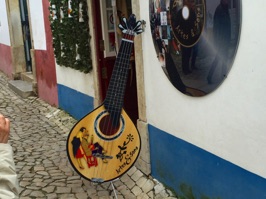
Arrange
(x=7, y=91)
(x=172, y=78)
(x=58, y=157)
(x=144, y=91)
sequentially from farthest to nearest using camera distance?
1. (x=7, y=91)
2. (x=58, y=157)
3. (x=144, y=91)
4. (x=172, y=78)

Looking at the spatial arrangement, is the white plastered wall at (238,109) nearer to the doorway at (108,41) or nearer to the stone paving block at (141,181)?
the stone paving block at (141,181)

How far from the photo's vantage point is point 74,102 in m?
7.05

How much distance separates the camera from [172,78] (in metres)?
3.77

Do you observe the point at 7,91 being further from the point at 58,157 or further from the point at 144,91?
the point at 144,91

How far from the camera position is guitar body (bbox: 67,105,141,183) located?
13.2 feet

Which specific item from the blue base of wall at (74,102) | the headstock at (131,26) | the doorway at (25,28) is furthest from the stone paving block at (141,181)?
the doorway at (25,28)

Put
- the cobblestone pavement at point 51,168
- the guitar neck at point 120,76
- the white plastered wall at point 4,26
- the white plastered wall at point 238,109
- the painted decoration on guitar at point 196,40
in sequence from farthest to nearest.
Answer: the white plastered wall at point 4,26 → the cobblestone pavement at point 51,168 → the guitar neck at point 120,76 → the painted decoration on guitar at point 196,40 → the white plastered wall at point 238,109

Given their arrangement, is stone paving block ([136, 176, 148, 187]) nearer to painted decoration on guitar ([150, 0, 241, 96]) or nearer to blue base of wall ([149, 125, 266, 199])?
blue base of wall ([149, 125, 266, 199])

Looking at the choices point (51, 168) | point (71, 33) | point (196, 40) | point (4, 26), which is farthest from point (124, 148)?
point (4, 26)

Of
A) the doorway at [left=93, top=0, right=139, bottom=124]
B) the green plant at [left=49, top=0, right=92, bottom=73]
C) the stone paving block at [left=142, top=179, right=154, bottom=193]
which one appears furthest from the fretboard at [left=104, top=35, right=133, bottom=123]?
the green plant at [left=49, top=0, right=92, bottom=73]

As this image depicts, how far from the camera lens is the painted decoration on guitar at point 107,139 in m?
3.97

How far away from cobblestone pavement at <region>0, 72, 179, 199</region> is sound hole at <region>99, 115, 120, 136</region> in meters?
0.78

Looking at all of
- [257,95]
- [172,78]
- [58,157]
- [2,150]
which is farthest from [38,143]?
[2,150]

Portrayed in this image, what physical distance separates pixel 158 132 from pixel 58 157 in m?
1.95
